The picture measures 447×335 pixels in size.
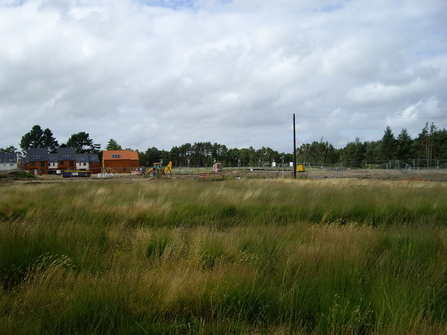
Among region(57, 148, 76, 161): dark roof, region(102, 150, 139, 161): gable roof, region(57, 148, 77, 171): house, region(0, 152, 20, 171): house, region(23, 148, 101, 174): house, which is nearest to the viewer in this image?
region(102, 150, 139, 161): gable roof

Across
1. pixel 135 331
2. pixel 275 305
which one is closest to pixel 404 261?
pixel 275 305

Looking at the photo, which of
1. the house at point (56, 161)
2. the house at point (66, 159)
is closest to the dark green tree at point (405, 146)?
the house at point (56, 161)

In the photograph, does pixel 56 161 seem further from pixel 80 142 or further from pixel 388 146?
pixel 388 146

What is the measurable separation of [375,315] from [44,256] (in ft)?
14.6

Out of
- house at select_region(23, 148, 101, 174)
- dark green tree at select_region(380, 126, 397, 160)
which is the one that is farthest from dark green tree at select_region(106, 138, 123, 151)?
dark green tree at select_region(380, 126, 397, 160)

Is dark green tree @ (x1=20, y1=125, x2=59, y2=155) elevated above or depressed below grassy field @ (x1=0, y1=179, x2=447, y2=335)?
above

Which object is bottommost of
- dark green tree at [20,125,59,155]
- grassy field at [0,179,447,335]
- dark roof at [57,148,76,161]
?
grassy field at [0,179,447,335]

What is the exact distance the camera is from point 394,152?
8294 centimetres

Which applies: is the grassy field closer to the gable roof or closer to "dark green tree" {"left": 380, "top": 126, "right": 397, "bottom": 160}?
the gable roof

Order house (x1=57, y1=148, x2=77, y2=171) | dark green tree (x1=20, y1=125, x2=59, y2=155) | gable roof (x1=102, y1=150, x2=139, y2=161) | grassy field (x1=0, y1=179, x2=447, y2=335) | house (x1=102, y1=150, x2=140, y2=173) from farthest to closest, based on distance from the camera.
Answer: dark green tree (x1=20, y1=125, x2=59, y2=155)
house (x1=57, y1=148, x2=77, y2=171)
gable roof (x1=102, y1=150, x2=139, y2=161)
house (x1=102, y1=150, x2=140, y2=173)
grassy field (x1=0, y1=179, x2=447, y2=335)

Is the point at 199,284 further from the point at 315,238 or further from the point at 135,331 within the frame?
the point at 315,238

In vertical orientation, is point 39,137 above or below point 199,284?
above

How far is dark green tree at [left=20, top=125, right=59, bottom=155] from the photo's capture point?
128000mm

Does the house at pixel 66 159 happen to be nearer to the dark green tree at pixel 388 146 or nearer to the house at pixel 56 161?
the house at pixel 56 161
